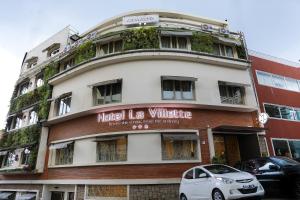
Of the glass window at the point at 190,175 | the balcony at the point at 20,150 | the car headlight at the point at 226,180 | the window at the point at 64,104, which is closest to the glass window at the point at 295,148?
the glass window at the point at 190,175

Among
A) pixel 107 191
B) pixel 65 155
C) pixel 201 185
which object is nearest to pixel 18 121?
pixel 65 155

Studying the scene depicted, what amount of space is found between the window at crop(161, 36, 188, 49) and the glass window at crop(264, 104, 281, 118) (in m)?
8.60

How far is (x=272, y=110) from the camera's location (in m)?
20.9

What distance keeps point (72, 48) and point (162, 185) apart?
13937mm

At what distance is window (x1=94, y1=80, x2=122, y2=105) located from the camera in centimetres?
1748

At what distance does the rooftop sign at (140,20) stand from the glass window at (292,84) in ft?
45.4

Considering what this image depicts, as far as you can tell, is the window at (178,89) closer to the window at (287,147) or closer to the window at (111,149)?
the window at (111,149)

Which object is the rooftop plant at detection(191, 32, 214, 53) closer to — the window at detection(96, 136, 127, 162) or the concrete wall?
the window at detection(96, 136, 127, 162)

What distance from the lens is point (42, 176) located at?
19.9 meters

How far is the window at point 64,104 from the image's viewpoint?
20.3 meters

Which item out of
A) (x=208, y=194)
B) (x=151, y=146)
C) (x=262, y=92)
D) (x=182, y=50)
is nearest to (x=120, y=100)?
(x=151, y=146)

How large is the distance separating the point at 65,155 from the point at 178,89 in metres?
9.90

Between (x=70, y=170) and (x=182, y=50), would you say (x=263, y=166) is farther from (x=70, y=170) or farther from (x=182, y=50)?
(x=70, y=170)

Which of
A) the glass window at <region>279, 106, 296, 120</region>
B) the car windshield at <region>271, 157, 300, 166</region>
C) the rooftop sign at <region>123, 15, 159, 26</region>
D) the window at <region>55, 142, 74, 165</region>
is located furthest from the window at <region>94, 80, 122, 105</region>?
the glass window at <region>279, 106, 296, 120</region>
